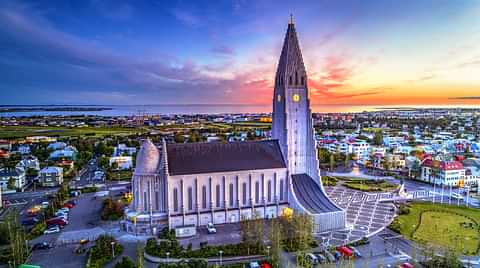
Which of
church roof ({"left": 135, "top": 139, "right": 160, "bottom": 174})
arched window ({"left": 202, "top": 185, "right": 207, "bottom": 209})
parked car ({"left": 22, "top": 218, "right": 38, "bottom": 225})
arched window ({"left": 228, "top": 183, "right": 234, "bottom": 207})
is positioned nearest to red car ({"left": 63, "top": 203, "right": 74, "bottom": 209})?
parked car ({"left": 22, "top": 218, "right": 38, "bottom": 225})

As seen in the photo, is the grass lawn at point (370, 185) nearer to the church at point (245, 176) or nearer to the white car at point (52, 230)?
the church at point (245, 176)

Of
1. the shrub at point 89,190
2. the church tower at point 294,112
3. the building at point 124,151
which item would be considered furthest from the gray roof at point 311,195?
the building at point 124,151

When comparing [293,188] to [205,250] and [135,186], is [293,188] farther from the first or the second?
[135,186]

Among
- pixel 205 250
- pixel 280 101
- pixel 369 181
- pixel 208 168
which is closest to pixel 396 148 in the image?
pixel 369 181

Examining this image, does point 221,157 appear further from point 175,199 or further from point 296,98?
point 296,98

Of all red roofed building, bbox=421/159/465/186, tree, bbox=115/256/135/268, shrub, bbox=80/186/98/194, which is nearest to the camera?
tree, bbox=115/256/135/268

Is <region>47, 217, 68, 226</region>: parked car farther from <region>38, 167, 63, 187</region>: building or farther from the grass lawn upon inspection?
the grass lawn
